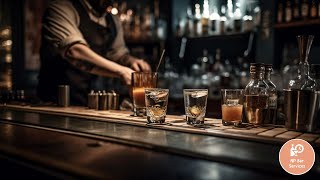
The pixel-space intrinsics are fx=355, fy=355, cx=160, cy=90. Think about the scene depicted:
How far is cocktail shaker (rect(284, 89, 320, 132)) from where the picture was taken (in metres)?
1.05

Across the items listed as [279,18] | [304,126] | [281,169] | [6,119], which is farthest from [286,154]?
[279,18]

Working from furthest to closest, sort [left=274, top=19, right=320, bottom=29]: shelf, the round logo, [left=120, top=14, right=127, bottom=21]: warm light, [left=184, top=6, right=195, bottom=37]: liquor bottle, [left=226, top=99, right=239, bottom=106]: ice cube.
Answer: [left=120, top=14, right=127, bottom=21]: warm light
[left=184, top=6, right=195, bottom=37]: liquor bottle
[left=274, top=19, right=320, bottom=29]: shelf
[left=226, top=99, right=239, bottom=106]: ice cube
the round logo

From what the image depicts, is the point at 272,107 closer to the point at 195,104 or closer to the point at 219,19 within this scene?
the point at 195,104

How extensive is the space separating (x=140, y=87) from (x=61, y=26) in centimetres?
106

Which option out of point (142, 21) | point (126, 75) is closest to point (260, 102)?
point (126, 75)

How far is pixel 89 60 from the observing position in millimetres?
2240

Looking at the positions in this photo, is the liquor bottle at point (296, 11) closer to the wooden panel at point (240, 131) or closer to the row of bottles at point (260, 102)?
the row of bottles at point (260, 102)

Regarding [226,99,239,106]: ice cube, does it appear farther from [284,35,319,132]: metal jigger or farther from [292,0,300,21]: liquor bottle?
[292,0,300,21]: liquor bottle

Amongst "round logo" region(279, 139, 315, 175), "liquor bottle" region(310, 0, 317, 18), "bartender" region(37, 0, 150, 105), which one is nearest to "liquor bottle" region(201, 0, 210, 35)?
"liquor bottle" region(310, 0, 317, 18)

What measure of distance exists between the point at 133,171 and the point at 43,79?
2.20 meters

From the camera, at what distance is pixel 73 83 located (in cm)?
271

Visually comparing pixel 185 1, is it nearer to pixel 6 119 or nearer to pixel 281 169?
pixel 6 119

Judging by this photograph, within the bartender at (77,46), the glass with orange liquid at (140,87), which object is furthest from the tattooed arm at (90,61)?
the glass with orange liquid at (140,87)

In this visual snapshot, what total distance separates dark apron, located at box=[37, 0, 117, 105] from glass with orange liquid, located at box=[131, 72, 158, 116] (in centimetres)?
123
